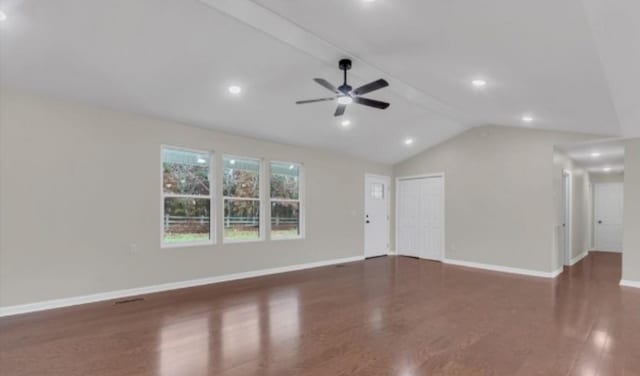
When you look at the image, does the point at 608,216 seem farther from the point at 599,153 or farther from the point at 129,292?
the point at 129,292

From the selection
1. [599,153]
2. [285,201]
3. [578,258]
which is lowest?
[578,258]

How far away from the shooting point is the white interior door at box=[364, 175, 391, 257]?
8.20m

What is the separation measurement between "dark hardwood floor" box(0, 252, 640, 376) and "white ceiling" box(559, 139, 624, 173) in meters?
2.40

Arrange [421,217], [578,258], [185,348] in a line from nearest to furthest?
[185,348]
[578,258]
[421,217]

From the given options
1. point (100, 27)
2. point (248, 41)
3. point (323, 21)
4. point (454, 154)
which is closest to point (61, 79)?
point (100, 27)

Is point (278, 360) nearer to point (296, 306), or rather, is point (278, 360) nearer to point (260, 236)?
point (296, 306)

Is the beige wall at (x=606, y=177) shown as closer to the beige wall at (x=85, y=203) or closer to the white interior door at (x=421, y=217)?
the white interior door at (x=421, y=217)

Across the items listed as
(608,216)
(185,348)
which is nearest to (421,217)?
(608,216)

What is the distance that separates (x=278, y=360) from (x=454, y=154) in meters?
6.21

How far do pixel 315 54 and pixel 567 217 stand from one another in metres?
6.83

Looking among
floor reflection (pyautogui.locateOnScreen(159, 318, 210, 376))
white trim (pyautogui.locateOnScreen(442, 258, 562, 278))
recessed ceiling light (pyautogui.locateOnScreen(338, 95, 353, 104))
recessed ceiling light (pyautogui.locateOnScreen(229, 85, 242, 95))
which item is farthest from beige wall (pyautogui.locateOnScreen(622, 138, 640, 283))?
floor reflection (pyautogui.locateOnScreen(159, 318, 210, 376))

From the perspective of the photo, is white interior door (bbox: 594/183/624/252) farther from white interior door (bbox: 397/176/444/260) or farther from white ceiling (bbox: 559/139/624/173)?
white interior door (bbox: 397/176/444/260)

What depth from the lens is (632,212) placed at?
539 centimetres

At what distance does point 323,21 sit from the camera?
2.99m
